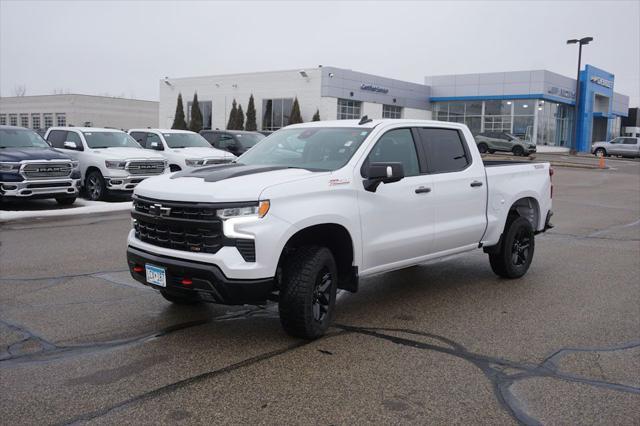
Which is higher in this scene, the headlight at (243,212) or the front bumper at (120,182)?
the headlight at (243,212)

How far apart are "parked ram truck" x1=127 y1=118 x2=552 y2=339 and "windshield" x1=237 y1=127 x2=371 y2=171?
16 mm

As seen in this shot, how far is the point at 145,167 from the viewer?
1648 cm

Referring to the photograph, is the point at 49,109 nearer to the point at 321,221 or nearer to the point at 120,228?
the point at 120,228

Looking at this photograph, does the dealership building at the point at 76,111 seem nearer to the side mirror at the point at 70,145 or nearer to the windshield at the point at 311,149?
the side mirror at the point at 70,145

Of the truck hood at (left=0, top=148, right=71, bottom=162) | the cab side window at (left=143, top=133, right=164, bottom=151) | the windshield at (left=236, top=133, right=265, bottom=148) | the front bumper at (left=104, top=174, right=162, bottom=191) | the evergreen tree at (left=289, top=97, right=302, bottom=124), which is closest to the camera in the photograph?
the truck hood at (left=0, top=148, right=71, bottom=162)

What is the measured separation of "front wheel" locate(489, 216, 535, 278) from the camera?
25.7 feet

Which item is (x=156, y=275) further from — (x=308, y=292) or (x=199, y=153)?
(x=199, y=153)

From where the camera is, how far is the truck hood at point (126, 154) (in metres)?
16.2

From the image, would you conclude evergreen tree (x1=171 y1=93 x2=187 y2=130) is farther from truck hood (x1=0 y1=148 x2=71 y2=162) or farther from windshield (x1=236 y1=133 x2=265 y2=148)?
truck hood (x1=0 y1=148 x2=71 y2=162)

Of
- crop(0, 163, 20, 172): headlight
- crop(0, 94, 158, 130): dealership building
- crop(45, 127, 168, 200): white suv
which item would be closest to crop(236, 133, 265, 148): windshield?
crop(45, 127, 168, 200): white suv

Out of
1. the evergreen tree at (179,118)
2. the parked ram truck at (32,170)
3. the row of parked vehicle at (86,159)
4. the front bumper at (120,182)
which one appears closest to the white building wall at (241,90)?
the evergreen tree at (179,118)

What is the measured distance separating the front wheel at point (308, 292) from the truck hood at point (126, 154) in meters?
11.9

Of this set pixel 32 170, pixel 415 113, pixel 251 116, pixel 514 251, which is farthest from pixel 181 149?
pixel 415 113

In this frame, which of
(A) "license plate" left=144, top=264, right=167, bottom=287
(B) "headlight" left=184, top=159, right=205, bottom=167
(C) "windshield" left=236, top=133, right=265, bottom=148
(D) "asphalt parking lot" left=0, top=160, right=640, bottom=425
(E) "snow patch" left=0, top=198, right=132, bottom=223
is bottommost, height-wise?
(D) "asphalt parking lot" left=0, top=160, right=640, bottom=425
